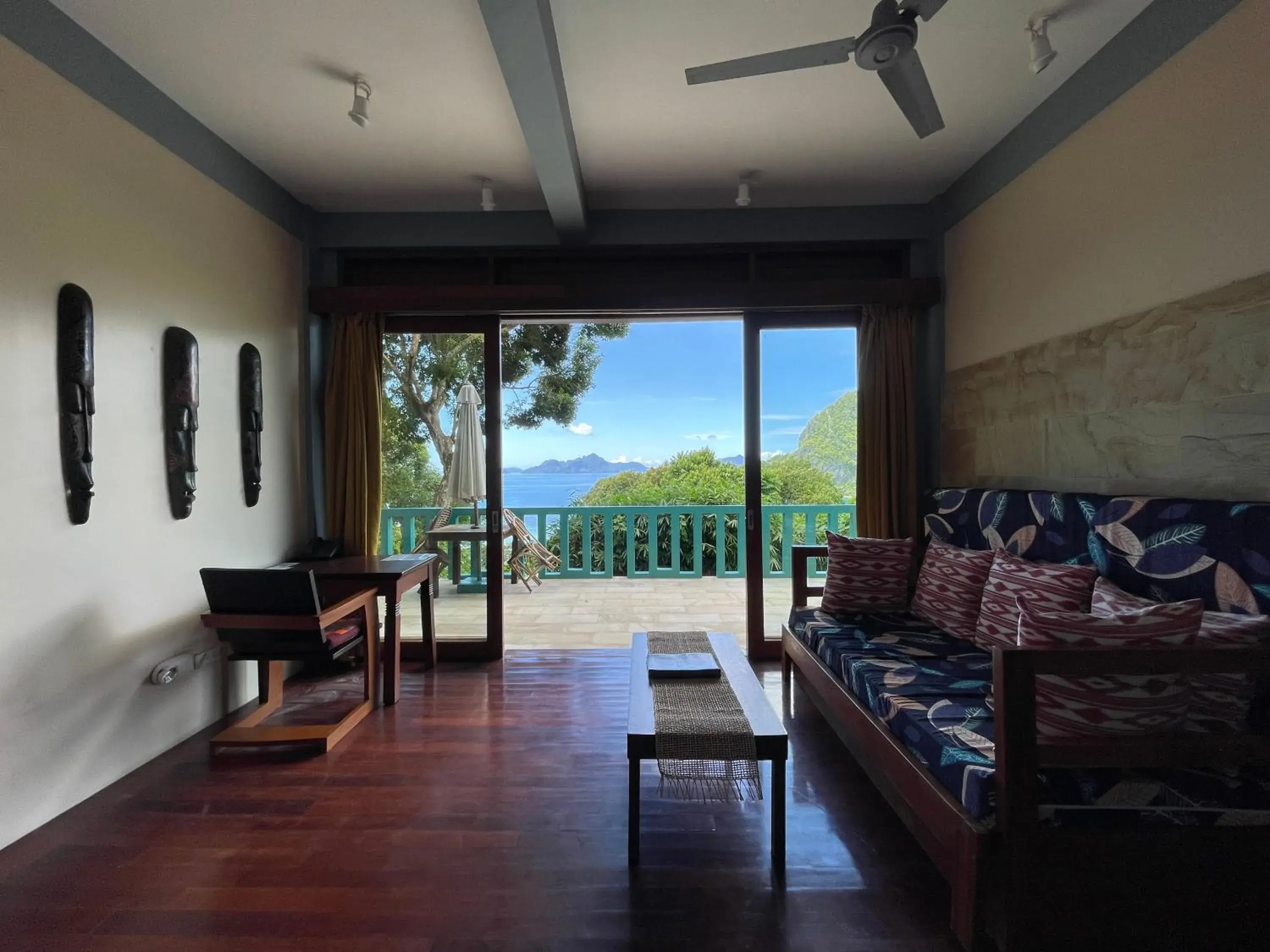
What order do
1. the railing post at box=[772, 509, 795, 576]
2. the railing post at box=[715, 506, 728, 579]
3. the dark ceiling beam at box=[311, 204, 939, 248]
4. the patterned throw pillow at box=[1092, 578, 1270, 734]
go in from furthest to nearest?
the railing post at box=[715, 506, 728, 579] < the railing post at box=[772, 509, 795, 576] < the dark ceiling beam at box=[311, 204, 939, 248] < the patterned throw pillow at box=[1092, 578, 1270, 734]

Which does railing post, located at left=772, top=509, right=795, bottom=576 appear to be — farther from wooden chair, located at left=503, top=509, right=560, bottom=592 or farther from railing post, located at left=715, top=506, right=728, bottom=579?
wooden chair, located at left=503, top=509, right=560, bottom=592

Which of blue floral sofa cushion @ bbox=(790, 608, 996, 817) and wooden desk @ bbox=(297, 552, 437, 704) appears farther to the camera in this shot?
wooden desk @ bbox=(297, 552, 437, 704)

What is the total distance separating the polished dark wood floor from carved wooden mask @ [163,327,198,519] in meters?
1.15

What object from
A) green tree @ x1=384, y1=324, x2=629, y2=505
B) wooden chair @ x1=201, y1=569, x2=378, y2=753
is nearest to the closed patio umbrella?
green tree @ x1=384, y1=324, x2=629, y2=505

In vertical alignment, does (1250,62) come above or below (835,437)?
above

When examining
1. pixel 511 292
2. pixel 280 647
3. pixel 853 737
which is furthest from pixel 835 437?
pixel 280 647

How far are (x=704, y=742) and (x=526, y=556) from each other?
4.08 meters

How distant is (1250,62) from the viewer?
170 cm

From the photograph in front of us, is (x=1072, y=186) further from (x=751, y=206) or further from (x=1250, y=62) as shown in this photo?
(x=751, y=206)

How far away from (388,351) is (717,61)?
2556 millimetres

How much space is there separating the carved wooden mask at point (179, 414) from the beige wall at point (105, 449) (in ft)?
0.13

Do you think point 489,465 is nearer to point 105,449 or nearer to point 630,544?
point 105,449

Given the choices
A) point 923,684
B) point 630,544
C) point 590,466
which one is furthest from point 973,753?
point 590,466

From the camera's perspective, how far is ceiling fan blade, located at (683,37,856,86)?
5.20 ft
